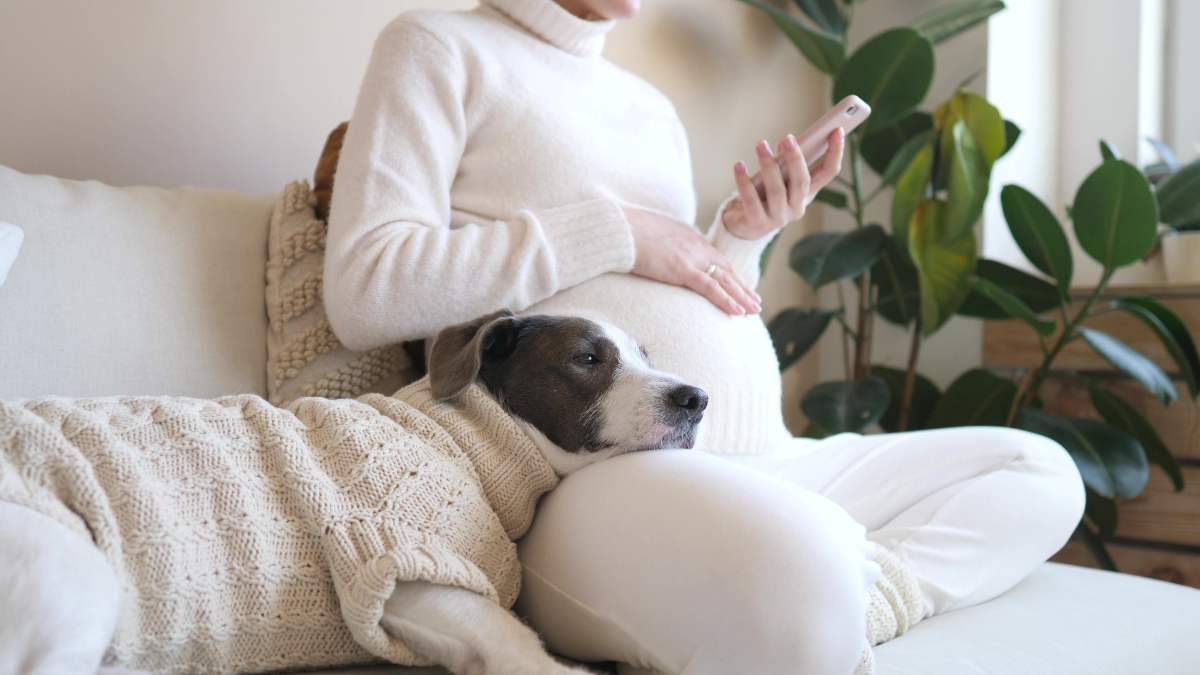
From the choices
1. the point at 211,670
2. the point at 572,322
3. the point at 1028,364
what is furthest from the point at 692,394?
the point at 1028,364

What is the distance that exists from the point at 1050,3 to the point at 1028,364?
102 centimetres

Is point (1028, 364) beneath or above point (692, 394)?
beneath

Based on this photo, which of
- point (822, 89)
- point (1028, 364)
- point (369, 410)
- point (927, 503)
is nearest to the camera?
point (369, 410)

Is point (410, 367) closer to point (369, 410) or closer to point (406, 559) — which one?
point (369, 410)

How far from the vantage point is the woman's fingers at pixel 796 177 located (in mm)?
1380

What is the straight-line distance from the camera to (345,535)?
91 centimetres

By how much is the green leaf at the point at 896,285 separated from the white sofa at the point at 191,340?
3.71 feet

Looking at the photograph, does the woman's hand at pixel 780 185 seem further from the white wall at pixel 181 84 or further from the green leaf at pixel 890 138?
the green leaf at pixel 890 138

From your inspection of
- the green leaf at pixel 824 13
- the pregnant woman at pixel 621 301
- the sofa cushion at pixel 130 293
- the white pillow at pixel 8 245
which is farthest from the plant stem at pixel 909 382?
the white pillow at pixel 8 245

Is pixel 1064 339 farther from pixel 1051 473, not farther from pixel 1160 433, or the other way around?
pixel 1051 473

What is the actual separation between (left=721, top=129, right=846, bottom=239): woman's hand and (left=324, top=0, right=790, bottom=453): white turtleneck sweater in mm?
65

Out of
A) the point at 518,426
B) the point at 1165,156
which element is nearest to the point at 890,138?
the point at 1165,156

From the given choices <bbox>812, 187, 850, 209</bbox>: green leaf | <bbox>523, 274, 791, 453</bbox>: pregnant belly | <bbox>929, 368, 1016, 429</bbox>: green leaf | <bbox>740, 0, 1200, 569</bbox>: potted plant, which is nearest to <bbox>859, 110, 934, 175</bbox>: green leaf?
<bbox>740, 0, 1200, 569</bbox>: potted plant

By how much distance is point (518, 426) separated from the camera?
1084 mm
